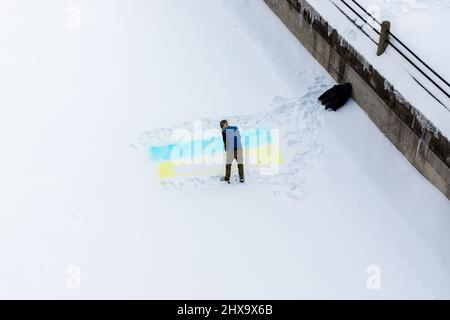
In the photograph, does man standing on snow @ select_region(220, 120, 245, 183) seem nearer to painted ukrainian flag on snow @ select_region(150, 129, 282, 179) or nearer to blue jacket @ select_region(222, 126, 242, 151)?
blue jacket @ select_region(222, 126, 242, 151)

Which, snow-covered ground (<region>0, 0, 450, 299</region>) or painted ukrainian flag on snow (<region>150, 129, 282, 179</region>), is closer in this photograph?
snow-covered ground (<region>0, 0, 450, 299</region>)

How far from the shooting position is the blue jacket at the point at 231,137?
9.17 meters

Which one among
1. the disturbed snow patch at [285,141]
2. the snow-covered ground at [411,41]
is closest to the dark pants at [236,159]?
the disturbed snow patch at [285,141]

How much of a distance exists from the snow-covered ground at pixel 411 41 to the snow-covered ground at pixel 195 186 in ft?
3.58

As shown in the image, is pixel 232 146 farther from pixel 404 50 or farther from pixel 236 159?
pixel 404 50

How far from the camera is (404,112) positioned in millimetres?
9508

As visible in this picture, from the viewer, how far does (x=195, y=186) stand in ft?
32.5

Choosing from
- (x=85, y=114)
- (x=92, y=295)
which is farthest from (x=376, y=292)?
(x=85, y=114)

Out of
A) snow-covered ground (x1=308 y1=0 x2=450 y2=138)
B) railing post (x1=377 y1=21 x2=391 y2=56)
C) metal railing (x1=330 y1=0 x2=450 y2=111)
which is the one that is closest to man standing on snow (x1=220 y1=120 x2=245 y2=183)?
snow-covered ground (x1=308 y1=0 x2=450 y2=138)

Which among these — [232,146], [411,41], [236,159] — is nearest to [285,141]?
[236,159]

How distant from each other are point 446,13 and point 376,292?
20.0ft

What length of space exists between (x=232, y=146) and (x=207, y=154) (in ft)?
4.49

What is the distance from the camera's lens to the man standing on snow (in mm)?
9188

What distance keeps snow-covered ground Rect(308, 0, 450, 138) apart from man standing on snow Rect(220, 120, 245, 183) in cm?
297
